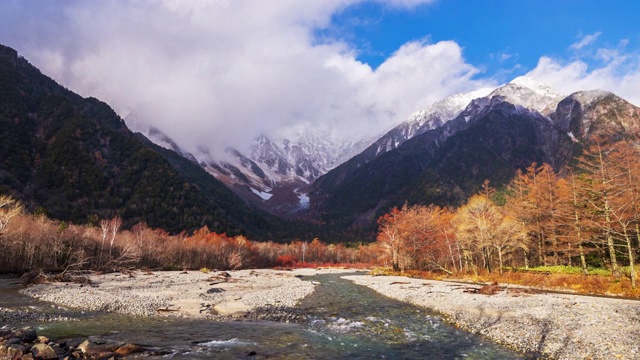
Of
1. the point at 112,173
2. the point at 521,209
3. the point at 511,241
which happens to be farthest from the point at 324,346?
the point at 112,173

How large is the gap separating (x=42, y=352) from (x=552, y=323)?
26413 mm

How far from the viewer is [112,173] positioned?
196m

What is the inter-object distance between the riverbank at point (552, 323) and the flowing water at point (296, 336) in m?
1.68

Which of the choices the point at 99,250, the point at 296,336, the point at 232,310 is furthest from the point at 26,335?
the point at 99,250

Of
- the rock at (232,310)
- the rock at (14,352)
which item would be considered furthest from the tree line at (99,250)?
the rock at (14,352)

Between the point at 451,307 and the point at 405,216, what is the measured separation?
5134 cm

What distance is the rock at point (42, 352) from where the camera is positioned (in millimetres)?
12375

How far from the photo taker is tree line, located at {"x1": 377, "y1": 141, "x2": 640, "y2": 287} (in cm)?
3825

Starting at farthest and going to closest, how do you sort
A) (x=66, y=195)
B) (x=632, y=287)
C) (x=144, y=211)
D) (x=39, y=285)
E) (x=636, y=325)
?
1. (x=144, y=211)
2. (x=66, y=195)
3. (x=39, y=285)
4. (x=632, y=287)
5. (x=636, y=325)

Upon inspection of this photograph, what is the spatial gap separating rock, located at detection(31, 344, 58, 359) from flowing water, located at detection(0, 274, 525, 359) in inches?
147

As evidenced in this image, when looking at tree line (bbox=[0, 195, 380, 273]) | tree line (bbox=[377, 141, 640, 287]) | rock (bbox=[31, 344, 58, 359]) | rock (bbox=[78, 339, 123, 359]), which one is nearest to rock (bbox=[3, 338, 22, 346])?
rock (bbox=[31, 344, 58, 359])

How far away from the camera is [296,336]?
19.5m

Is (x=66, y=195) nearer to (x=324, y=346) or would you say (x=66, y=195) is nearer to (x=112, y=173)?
(x=112, y=173)

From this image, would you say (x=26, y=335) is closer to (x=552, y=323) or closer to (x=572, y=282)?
(x=552, y=323)
